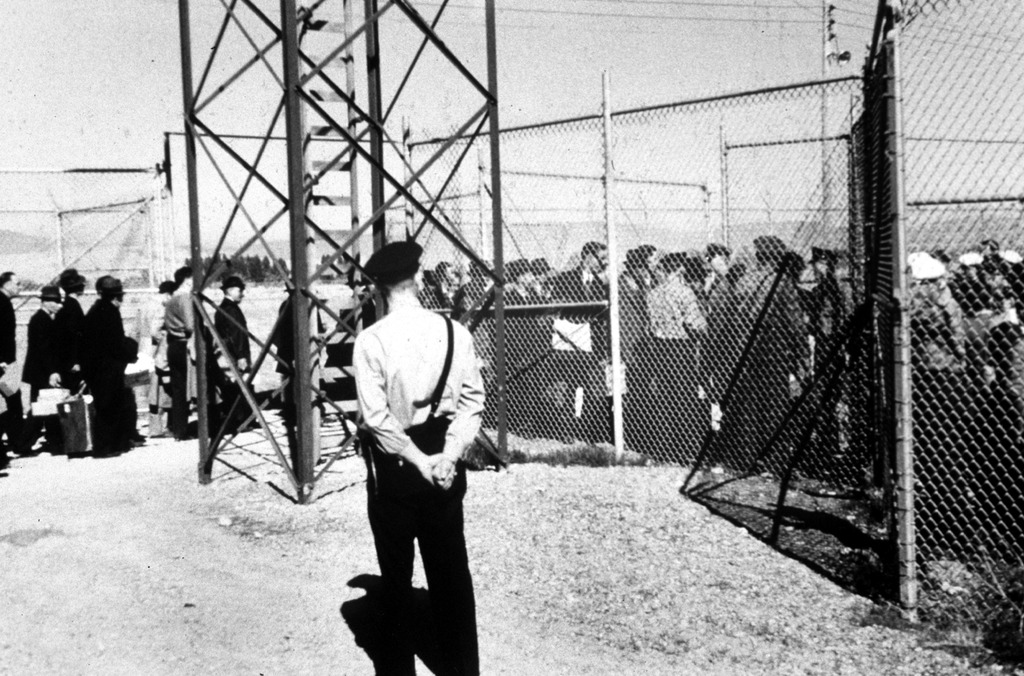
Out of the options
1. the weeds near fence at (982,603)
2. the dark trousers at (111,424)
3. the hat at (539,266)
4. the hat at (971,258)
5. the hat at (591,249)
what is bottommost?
the weeds near fence at (982,603)

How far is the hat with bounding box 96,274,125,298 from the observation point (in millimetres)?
9312

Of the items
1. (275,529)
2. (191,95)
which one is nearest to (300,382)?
(275,529)

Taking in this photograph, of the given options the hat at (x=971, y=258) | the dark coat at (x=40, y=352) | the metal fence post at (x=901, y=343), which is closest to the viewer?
the metal fence post at (x=901, y=343)

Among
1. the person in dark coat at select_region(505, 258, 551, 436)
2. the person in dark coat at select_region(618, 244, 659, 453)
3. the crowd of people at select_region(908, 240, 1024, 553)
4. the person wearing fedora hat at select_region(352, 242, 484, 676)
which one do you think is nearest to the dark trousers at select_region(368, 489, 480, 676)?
the person wearing fedora hat at select_region(352, 242, 484, 676)

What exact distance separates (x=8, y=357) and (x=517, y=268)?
5.11 m

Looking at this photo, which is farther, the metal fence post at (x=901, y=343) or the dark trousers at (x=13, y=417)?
the dark trousers at (x=13, y=417)

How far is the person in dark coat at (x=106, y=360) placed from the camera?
30.8 ft

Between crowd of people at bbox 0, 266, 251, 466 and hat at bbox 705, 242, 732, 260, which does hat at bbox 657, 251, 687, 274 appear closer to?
hat at bbox 705, 242, 732, 260

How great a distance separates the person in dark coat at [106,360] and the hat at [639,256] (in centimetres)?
530

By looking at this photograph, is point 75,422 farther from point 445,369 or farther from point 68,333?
point 445,369

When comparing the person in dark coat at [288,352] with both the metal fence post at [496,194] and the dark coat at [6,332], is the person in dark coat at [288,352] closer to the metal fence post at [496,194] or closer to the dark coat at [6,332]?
the metal fence post at [496,194]

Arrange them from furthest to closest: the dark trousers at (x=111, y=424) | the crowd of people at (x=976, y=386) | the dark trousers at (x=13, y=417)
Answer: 1. the dark trousers at (x=111, y=424)
2. the dark trousers at (x=13, y=417)
3. the crowd of people at (x=976, y=386)

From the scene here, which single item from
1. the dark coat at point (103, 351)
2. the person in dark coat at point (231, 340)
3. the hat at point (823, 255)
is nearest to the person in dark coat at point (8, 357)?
the dark coat at point (103, 351)

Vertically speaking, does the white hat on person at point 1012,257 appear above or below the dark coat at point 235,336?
above
